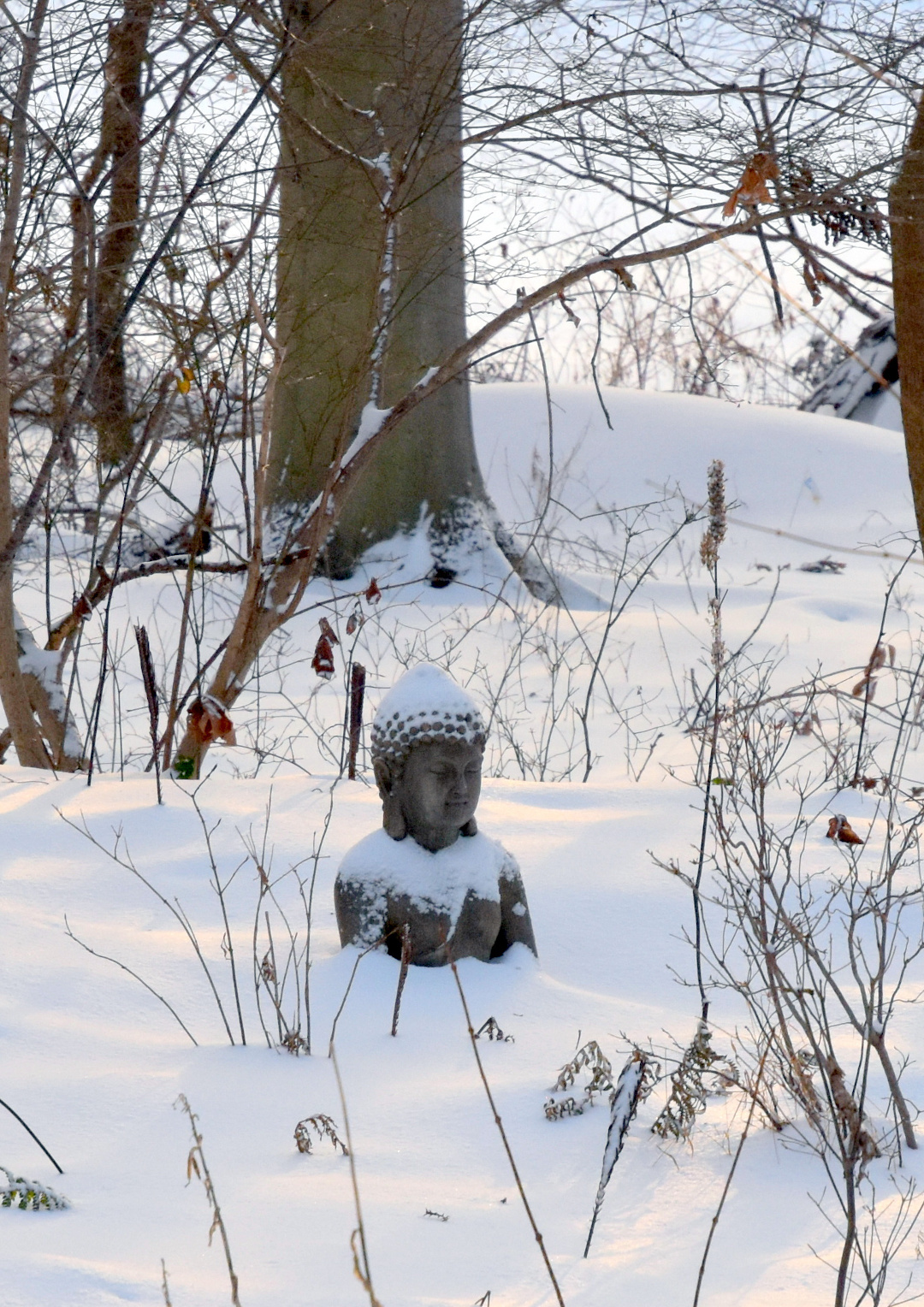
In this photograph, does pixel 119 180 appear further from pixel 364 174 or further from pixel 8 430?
pixel 8 430

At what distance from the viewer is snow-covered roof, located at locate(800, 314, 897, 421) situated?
13.7 metres

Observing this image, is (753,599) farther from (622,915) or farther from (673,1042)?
(673,1042)

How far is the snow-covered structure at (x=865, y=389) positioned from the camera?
13811mm

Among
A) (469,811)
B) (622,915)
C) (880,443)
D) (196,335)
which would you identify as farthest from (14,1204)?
(880,443)

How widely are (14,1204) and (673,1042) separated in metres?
1.23

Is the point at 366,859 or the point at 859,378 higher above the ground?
the point at 859,378

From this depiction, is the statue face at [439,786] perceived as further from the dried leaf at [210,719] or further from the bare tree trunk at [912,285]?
the bare tree trunk at [912,285]

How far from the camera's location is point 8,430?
4.19m

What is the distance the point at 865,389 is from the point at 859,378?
0.16 metres

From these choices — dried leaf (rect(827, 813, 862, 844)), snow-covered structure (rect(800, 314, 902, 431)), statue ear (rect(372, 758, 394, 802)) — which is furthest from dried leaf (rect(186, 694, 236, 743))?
snow-covered structure (rect(800, 314, 902, 431))

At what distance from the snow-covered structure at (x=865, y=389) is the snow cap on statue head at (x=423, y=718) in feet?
38.9

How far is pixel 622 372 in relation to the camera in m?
17.0

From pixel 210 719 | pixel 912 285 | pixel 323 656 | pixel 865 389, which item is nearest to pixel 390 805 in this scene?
pixel 210 719

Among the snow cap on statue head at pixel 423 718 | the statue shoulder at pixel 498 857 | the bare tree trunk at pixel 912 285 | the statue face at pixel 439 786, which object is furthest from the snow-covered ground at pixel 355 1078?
the bare tree trunk at pixel 912 285
